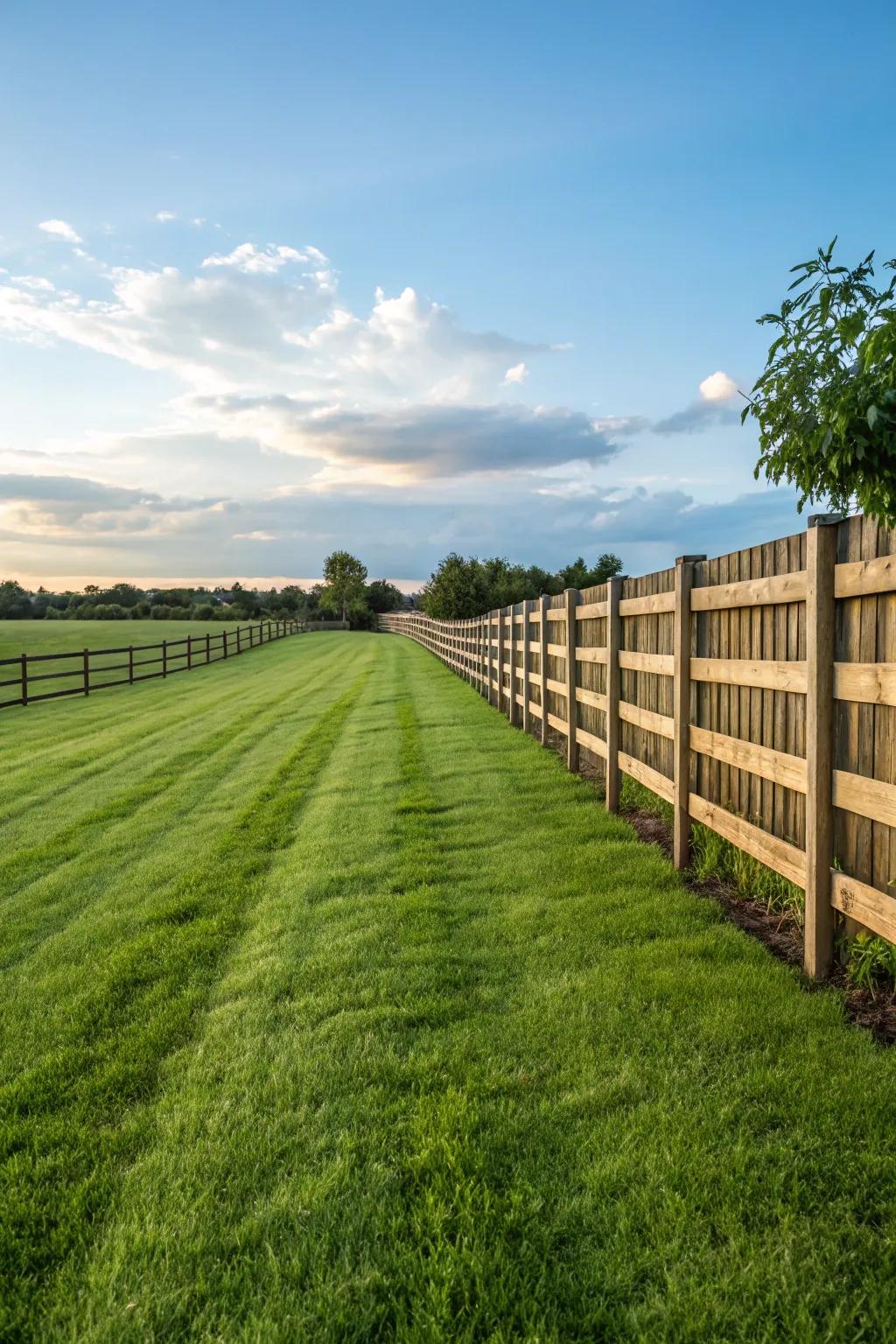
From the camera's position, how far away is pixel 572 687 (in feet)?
27.6

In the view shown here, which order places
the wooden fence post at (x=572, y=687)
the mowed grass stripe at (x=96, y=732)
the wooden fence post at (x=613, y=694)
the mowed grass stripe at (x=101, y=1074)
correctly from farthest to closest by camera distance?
the mowed grass stripe at (x=96, y=732), the wooden fence post at (x=572, y=687), the wooden fence post at (x=613, y=694), the mowed grass stripe at (x=101, y=1074)

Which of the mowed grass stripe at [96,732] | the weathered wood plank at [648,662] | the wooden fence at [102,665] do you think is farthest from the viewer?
the wooden fence at [102,665]

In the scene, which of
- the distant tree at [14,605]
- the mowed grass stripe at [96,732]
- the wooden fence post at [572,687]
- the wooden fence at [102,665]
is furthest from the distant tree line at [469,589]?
the distant tree at [14,605]

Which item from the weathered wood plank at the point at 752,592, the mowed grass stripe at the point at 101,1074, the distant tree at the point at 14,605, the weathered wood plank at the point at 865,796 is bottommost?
the mowed grass stripe at the point at 101,1074

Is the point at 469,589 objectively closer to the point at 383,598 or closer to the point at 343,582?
the point at 343,582

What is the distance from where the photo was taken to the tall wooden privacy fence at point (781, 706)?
11.5ft

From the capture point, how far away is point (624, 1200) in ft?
7.71

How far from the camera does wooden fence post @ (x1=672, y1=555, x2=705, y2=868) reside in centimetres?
533

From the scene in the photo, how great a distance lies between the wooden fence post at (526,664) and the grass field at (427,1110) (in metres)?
5.11

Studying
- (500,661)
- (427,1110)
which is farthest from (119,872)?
(500,661)

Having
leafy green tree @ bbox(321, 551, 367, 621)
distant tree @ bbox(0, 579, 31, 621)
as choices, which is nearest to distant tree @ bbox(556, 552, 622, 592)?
leafy green tree @ bbox(321, 551, 367, 621)

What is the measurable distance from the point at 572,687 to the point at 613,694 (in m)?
1.46

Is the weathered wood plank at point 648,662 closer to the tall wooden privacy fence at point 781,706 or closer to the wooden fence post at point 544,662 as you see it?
the tall wooden privacy fence at point 781,706

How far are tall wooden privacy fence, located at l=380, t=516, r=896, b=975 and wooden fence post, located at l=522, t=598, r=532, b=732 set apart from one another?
3.90 meters
